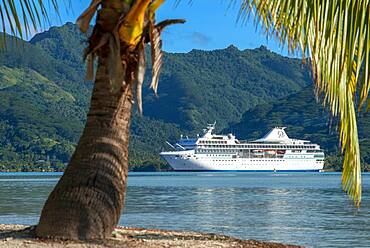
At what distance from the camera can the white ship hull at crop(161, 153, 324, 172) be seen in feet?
339

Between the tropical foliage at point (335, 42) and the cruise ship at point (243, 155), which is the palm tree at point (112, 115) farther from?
the cruise ship at point (243, 155)

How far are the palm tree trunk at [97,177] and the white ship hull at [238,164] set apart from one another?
312 ft

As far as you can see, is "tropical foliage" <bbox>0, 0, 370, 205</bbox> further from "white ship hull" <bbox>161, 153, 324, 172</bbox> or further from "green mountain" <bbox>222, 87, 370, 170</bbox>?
"green mountain" <bbox>222, 87, 370, 170</bbox>

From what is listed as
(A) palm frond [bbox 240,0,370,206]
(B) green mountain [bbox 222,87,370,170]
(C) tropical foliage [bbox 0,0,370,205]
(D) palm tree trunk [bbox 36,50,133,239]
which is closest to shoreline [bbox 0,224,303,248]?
(D) palm tree trunk [bbox 36,50,133,239]

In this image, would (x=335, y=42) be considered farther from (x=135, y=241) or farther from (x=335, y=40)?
(x=135, y=241)

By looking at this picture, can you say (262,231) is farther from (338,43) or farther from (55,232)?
(338,43)

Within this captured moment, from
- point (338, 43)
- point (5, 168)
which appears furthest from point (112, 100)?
point (5, 168)

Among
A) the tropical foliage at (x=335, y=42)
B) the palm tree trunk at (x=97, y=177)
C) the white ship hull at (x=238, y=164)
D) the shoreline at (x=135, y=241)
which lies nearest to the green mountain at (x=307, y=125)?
the white ship hull at (x=238, y=164)

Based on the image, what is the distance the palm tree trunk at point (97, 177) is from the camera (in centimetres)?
725

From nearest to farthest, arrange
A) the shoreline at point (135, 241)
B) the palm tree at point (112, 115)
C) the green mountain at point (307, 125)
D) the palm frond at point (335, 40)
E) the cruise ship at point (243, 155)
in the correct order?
the palm frond at point (335, 40) → the palm tree at point (112, 115) → the shoreline at point (135, 241) → the cruise ship at point (243, 155) → the green mountain at point (307, 125)

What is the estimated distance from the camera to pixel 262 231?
1706 cm

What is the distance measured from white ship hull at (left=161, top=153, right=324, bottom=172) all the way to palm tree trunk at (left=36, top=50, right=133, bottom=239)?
312 ft

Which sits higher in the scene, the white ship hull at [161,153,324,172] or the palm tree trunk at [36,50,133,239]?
the white ship hull at [161,153,324,172]

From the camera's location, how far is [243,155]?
106188 mm
